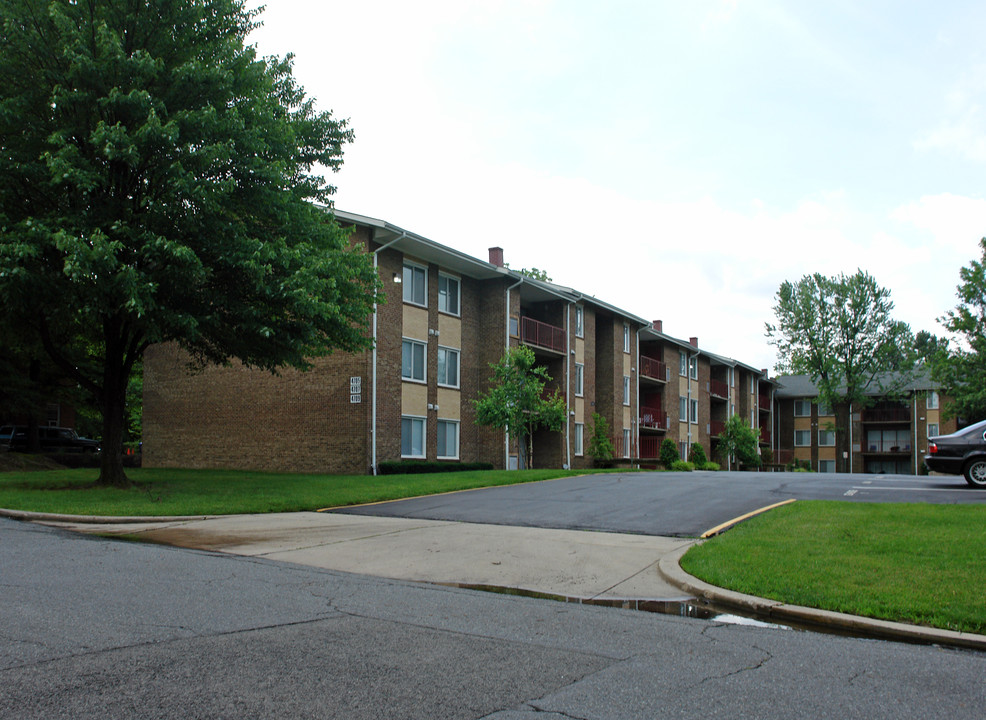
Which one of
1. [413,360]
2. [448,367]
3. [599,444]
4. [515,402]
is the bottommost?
[599,444]

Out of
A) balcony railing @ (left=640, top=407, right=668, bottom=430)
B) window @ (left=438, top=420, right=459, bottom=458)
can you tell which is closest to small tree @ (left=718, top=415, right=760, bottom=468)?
balcony railing @ (left=640, top=407, right=668, bottom=430)

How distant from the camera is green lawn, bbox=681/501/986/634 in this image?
7.02 metres

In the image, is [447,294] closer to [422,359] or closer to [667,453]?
[422,359]

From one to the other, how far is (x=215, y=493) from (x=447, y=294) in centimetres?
1510

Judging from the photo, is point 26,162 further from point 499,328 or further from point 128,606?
point 499,328

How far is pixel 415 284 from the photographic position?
28.8 meters

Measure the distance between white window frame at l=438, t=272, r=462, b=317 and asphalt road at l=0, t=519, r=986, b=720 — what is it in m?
22.8

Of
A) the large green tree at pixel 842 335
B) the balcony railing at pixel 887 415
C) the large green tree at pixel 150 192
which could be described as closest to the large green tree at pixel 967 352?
the large green tree at pixel 842 335

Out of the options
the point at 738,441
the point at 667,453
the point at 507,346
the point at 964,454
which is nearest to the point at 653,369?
Result: the point at 667,453

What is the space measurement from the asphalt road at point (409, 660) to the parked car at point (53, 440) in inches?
1518

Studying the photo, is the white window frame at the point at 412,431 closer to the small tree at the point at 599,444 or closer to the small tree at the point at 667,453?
the small tree at the point at 599,444

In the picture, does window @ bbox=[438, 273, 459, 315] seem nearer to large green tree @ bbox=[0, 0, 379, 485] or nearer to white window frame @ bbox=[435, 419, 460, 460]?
white window frame @ bbox=[435, 419, 460, 460]

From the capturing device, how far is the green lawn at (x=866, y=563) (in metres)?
7.02

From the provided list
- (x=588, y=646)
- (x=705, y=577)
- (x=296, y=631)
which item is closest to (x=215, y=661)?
(x=296, y=631)
